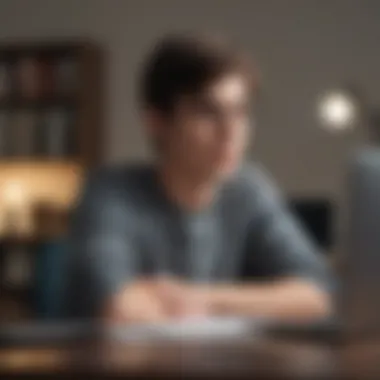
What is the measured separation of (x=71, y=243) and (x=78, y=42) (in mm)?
359

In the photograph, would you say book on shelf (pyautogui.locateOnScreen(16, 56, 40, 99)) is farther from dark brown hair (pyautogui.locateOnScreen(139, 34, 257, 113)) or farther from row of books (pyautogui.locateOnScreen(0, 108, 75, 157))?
dark brown hair (pyautogui.locateOnScreen(139, 34, 257, 113))

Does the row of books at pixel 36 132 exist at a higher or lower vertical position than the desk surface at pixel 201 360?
higher

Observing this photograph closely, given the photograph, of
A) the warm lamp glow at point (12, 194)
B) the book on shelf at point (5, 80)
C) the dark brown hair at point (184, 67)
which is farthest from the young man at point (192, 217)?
the book on shelf at point (5, 80)

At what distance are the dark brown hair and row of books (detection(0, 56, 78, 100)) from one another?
0.14m

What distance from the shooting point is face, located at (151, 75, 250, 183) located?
5.54 feet

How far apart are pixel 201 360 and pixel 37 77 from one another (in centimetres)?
65

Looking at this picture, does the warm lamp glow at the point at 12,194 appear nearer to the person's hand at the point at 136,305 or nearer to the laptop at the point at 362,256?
the person's hand at the point at 136,305

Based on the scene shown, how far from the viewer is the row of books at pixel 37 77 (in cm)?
173

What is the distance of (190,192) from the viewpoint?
1.69 meters

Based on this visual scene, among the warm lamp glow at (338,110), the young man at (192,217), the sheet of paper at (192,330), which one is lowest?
the sheet of paper at (192,330)

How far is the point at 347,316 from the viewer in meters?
1.56

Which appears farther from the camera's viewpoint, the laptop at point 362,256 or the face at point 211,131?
the face at point 211,131

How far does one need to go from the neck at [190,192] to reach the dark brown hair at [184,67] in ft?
0.40

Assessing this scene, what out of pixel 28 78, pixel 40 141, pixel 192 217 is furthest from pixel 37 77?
pixel 192 217
